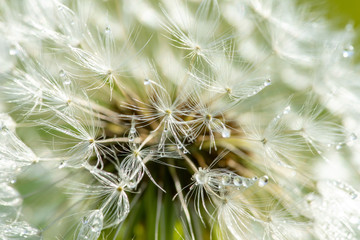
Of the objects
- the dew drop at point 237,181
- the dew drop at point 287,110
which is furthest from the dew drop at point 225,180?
the dew drop at point 287,110

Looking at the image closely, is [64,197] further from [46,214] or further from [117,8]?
[117,8]

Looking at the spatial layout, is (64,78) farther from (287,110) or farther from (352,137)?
(352,137)

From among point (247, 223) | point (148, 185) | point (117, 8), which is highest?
point (117, 8)

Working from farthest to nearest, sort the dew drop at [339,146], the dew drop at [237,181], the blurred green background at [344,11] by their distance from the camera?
1. the blurred green background at [344,11]
2. the dew drop at [339,146]
3. the dew drop at [237,181]

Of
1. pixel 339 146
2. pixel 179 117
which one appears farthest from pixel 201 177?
pixel 339 146

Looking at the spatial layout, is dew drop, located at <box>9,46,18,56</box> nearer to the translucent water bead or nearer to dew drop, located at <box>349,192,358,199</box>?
the translucent water bead

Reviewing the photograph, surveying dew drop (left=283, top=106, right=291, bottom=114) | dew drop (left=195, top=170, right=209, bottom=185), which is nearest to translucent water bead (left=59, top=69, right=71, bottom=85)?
dew drop (left=195, top=170, right=209, bottom=185)

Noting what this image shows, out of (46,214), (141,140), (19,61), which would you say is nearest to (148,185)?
(141,140)

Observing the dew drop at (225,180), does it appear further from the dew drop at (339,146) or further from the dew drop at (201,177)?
the dew drop at (339,146)
